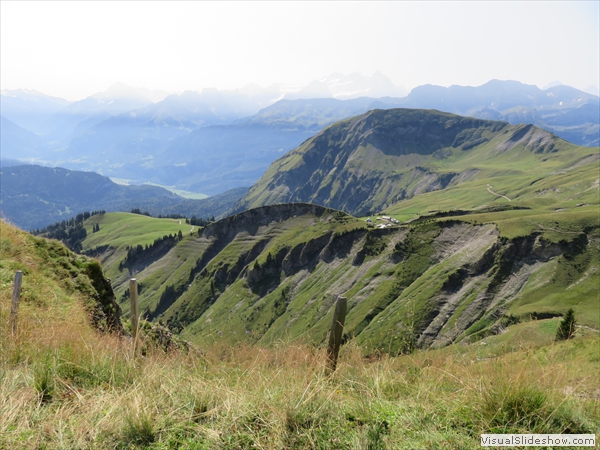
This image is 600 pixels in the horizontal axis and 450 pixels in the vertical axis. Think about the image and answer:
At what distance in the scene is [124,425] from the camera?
17.6 feet

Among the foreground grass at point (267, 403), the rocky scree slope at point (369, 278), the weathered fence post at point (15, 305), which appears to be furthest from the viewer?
the rocky scree slope at point (369, 278)

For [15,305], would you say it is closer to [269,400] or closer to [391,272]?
[269,400]

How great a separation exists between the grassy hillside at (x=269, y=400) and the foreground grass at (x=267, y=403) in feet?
0.07

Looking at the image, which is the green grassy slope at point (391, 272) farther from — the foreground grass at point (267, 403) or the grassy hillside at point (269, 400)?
the foreground grass at point (267, 403)

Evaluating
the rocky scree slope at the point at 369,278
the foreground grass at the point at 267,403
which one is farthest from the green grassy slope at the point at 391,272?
the foreground grass at the point at 267,403

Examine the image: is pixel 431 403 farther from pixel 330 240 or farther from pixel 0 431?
pixel 330 240

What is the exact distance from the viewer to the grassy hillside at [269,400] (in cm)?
534

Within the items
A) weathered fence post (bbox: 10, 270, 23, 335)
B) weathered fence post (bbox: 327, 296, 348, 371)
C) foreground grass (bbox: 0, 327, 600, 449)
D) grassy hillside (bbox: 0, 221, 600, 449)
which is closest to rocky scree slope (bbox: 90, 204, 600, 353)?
grassy hillside (bbox: 0, 221, 600, 449)

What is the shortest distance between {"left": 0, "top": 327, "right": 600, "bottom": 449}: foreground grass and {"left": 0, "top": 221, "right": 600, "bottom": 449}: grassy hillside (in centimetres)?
2

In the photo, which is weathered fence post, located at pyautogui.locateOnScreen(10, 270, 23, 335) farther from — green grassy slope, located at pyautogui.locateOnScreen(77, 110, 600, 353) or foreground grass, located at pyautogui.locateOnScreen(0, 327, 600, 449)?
green grassy slope, located at pyautogui.locateOnScreen(77, 110, 600, 353)

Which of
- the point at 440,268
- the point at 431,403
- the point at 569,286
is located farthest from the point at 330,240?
the point at 431,403

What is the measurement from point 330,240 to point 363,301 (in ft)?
139

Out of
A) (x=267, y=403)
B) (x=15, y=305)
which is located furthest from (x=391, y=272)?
(x=267, y=403)

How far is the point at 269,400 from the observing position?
604 centimetres
